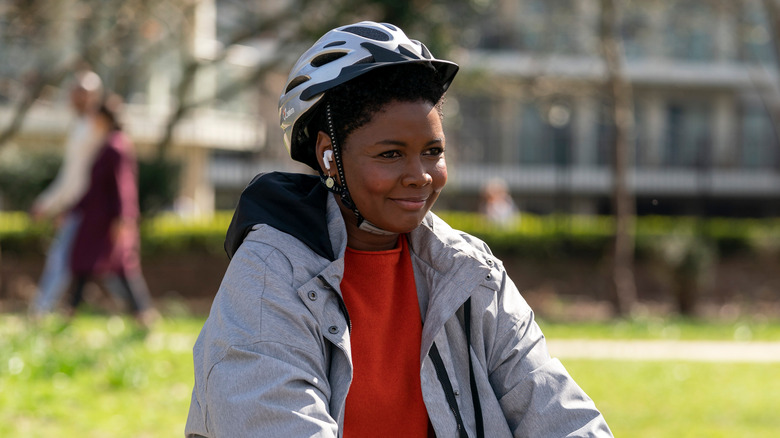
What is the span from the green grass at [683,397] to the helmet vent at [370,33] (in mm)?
4024

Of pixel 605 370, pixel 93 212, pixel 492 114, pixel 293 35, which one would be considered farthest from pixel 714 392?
pixel 492 114

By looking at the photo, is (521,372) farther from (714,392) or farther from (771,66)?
(771,66)

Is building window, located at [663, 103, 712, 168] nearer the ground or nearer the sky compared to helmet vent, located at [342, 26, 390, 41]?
nearer the ground

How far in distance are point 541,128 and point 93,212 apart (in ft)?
82.9

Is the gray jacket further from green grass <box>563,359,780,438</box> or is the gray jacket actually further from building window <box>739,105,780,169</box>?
building window <box>739,105,780,169</box>

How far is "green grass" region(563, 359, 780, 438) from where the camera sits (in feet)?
19.8

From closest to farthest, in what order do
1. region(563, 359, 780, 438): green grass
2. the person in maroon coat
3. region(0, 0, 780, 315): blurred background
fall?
region(563, 359, 780, 438): green grass
the person in maroon coat
region(0, 0, 780, 315): blurred background

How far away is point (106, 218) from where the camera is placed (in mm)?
7910

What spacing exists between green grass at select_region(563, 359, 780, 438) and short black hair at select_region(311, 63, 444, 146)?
157 inches

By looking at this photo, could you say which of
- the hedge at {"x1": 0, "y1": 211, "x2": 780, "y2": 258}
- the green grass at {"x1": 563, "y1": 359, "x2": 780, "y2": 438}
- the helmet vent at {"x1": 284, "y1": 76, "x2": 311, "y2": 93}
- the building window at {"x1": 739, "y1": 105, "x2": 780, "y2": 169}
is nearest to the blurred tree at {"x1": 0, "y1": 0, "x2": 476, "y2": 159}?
the hedge at {"x1": 0, "y1": 211, "x2": 780, "y2": 258}

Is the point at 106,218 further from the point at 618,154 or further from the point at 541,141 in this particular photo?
the point at 541,141

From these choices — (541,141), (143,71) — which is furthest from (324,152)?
(541,141)

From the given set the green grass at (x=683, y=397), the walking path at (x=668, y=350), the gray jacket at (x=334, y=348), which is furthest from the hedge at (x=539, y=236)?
the gray jacket at (x=334, y=348)

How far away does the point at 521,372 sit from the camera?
2332mm
